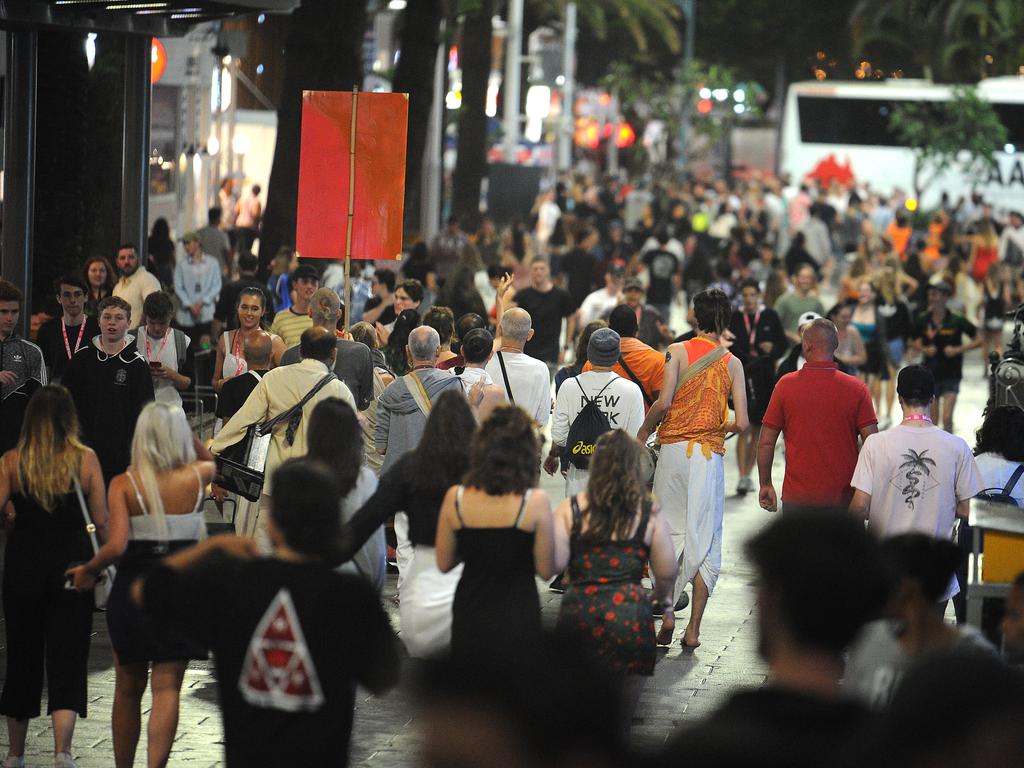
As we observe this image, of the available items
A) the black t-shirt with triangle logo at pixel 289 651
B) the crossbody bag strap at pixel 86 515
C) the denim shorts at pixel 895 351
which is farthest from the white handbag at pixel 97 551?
the denim shorts at pixel 895 351

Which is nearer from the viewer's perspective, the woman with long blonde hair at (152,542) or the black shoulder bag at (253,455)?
the woman with long blonde hair at (152,542)

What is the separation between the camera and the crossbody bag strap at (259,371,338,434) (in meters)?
8.80

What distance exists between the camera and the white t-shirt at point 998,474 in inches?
323

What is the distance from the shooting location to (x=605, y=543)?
6.52m

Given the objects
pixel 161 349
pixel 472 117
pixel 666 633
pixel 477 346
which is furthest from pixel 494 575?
pixel 472 117

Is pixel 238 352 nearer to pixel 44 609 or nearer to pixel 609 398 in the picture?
pixel 609 398

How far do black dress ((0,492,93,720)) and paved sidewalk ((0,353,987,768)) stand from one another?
349 mm

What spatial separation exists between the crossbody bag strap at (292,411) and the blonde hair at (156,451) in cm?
234

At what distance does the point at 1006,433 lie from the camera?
8203 mm

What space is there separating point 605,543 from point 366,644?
2.00 meters

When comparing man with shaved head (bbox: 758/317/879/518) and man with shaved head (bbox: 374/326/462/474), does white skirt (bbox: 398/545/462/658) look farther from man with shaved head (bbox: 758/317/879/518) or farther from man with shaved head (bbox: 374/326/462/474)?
man with shaved head (bbox: 758/317/879/518)

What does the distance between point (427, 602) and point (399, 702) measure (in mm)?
A: 1741

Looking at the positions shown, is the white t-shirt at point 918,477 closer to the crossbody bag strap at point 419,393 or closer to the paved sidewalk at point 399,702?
the paved sidewalk at point 399,702

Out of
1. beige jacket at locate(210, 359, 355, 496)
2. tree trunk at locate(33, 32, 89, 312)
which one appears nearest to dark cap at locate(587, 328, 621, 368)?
beige jacket at locate(210, 359, 355, 496)
